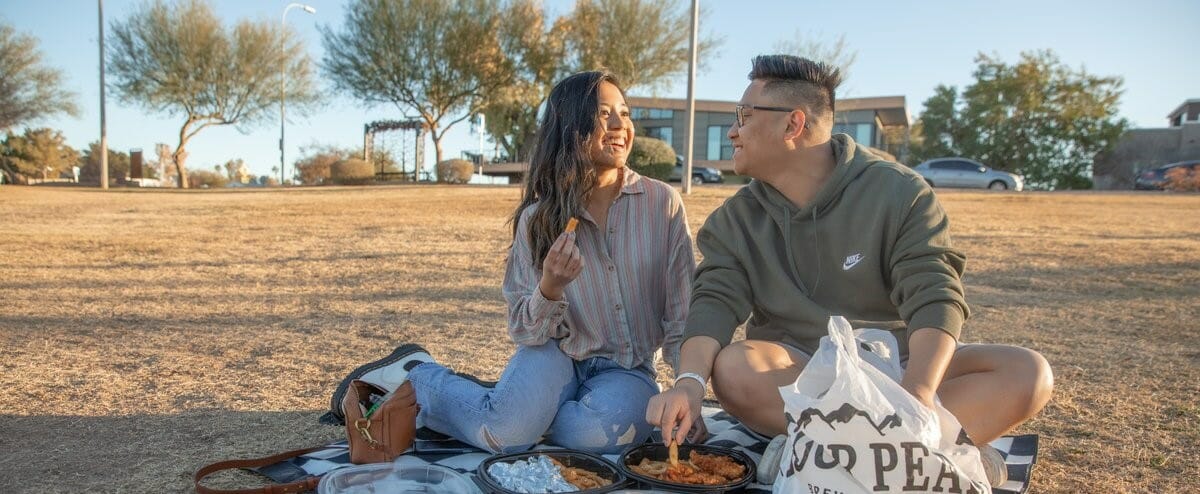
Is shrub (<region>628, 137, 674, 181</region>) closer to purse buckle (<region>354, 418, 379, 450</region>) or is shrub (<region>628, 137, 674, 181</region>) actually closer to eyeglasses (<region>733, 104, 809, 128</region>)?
eyeglasses (<region>733, 104, 809, 128</region>)

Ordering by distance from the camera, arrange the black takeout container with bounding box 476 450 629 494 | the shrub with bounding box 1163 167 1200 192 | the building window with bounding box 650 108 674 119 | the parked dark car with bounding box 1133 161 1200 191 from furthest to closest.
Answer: the building window with bounding box 650 108 674 119
the parked dark car with bounding box 1133 161 1200 191
the shrub with bounding box 1163 167 1200 192
the black takeout container with bounding box 476 450 629 494

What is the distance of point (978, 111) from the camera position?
33.3m

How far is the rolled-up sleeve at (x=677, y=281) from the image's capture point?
2.97 metres

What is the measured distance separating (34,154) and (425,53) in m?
17.2

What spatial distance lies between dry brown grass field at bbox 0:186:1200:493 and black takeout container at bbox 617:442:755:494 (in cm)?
101

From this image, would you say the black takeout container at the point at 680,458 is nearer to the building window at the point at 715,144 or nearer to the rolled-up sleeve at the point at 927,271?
the rolled-up sleeve at the point at 927,271

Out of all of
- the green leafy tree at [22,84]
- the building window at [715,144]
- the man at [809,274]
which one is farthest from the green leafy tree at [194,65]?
the man at [809,274]

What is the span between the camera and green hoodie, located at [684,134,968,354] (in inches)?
95.0

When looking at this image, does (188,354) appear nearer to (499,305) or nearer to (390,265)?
(499,305)

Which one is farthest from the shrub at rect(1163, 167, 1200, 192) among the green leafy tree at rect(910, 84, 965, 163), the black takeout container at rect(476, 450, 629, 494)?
→ the black takeout container at rect(476, 450, 629, 494)

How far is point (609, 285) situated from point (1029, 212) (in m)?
13.1

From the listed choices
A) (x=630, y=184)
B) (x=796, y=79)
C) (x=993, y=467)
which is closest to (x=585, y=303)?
(x=630, y=184)

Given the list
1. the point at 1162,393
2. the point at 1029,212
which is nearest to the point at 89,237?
the point at 1162,393

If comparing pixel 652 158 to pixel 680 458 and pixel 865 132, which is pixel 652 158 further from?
pixel 865 132
